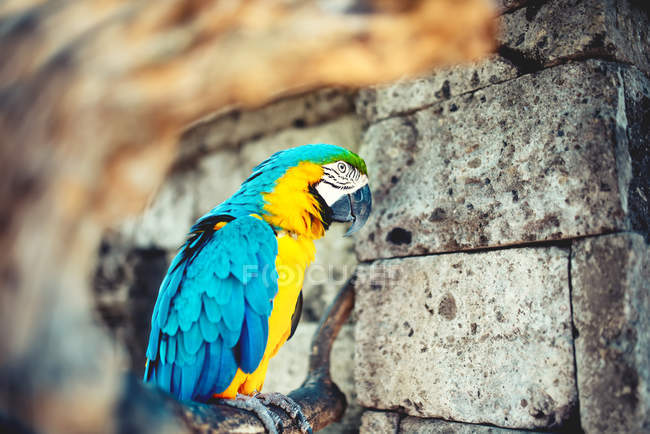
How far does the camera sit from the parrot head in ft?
5.33

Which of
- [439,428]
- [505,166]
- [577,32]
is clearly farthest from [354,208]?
[577,32]

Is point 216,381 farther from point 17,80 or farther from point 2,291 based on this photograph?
point 17,80

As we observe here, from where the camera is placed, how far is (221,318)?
4.79 feet

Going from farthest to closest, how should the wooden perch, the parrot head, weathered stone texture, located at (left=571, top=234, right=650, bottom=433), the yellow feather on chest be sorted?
the parrot head, the yellow feather on chest, weathered stone texture, located at (left=571, top=234, right=650, bottom=433), the wooden perch

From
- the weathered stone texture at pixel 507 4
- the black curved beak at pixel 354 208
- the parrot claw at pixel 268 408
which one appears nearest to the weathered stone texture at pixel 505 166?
the black curved beak at pixel 354 208

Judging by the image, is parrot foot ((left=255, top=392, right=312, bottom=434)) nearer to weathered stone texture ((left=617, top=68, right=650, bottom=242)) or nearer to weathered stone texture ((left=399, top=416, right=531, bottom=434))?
weathered stone texture ((left=399, top=416, right=531, bottom=434))

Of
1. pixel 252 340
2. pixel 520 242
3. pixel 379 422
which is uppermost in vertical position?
pixel 520 242

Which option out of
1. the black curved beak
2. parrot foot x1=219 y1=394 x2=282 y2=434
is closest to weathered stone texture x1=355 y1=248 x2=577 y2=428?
the black curved beak

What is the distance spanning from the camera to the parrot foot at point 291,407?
4.82ft

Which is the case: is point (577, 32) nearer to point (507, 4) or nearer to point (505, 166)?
point (507, 4)

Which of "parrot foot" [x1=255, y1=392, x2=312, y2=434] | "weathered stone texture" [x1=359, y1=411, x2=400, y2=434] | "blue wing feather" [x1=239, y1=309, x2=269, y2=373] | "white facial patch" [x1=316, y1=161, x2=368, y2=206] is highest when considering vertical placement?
"white facial patch" [x1=316, y1=161, x2=368, y2=206]

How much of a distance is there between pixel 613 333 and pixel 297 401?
3.40 ft

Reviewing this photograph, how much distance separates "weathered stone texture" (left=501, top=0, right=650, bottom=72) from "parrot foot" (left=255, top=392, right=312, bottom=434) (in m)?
1.44

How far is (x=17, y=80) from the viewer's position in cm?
177
